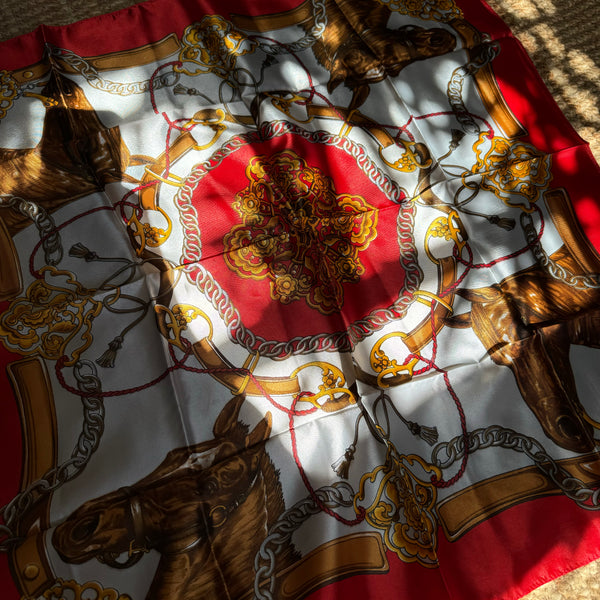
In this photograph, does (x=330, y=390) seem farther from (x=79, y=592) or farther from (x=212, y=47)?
(x=212, y=47)

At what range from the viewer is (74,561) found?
84 centimetres

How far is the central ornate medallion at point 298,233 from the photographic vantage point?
3.49 ft

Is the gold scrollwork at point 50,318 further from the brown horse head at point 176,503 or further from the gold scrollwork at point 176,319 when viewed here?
the brown horse head at point 176,503

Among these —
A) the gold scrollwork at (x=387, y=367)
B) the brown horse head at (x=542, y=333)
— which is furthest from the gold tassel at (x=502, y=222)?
the gold scrollwork at (x=387, y=367)

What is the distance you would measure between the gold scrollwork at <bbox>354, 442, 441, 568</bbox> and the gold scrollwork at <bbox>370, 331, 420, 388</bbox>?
127 mm

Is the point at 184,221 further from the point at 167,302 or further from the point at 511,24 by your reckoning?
the point at 511,24

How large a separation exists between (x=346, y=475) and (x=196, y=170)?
0.71 m

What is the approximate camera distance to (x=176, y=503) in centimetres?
88

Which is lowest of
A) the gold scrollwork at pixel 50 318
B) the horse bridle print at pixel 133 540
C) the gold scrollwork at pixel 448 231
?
the horse bridle print at pixel 133 540

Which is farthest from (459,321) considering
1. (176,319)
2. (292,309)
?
(176,319)

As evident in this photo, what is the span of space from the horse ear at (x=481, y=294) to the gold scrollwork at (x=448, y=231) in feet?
0.30

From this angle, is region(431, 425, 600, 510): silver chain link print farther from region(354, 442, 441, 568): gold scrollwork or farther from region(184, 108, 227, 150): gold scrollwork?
region(184, 108, 227, 150): gold scrollwork


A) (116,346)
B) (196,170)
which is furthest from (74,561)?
(196,170)

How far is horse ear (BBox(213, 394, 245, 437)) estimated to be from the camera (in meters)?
0.94
